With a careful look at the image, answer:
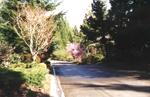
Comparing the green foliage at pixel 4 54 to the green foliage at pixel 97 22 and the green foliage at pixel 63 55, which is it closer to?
the green foliage at pixel 97 22

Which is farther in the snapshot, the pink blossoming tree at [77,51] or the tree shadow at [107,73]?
the pink blossoming tree at [77,51]

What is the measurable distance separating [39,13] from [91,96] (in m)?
23.2

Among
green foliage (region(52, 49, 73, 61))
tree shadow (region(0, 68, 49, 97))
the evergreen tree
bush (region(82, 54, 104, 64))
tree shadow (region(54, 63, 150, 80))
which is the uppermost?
the evergreen tree

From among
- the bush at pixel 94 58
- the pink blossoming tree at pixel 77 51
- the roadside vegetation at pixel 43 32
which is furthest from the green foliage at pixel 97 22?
the pink blossoming tree at pixel 77 51

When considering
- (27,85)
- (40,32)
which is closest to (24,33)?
(40,32)

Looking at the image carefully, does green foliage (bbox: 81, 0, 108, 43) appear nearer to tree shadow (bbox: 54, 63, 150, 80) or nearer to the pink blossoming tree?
the pink blossoming tree

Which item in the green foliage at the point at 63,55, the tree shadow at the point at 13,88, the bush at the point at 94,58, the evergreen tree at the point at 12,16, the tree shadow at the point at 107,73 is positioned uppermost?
the evergreen tree at the point at 12,16

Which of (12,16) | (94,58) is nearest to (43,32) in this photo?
(12,16)

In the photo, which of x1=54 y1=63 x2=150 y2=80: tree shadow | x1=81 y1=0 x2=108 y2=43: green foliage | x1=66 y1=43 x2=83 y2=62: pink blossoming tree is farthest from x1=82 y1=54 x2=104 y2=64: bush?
x1=54 y1=63 x2=150 y2=80: tree shadow

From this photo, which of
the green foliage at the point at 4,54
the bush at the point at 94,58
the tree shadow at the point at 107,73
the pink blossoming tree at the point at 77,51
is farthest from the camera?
the pink blossoming tree at the point at 77,51

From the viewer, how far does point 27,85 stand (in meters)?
19.8

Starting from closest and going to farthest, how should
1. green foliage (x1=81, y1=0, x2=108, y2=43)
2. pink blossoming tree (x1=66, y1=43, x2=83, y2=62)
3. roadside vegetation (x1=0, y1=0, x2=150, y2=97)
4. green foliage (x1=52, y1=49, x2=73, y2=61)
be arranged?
roadside vegetation (x1=0, y1=0, x2=150, y2=97) → green foliage (x1=81, y1=0, x2=108, y2=43) → pink blossoming tree (x1=66, y1=43, x2=83, y2=62) → green foliage (x1=52, y1=49, x2=73, y2=61)

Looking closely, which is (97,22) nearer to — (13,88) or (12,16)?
(12,16)

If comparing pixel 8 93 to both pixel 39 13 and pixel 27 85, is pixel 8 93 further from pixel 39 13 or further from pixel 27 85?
pixel 39 13
